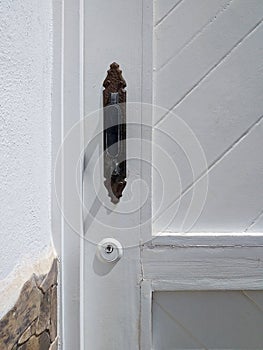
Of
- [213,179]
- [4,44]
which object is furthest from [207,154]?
[4,44]

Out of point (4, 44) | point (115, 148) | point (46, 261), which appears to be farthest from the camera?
point (115, 148)

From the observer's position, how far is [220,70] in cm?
118

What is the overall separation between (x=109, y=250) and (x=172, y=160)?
0.25m

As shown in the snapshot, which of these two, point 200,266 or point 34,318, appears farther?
point 200,266

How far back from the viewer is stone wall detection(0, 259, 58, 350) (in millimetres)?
A: 847

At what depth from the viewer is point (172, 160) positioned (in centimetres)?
118

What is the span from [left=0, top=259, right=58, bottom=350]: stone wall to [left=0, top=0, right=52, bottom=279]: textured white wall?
0.06m

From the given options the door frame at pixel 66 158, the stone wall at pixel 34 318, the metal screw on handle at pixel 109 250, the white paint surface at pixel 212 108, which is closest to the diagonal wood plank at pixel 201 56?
the white paint surface at pixel 212 108

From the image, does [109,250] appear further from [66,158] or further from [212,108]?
[212,108]

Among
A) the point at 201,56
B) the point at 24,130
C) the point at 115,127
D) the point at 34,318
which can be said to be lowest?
the point at 34,318

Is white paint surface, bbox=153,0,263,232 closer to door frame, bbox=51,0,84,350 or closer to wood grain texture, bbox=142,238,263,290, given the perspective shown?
wood grain texture, bbox=142,238,263,290

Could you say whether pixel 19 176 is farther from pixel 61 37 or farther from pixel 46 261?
pixel 61 37

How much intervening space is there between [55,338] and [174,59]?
670 mm

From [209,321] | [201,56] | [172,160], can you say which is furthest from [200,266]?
[201,56]
